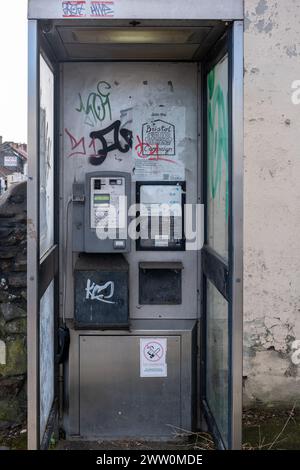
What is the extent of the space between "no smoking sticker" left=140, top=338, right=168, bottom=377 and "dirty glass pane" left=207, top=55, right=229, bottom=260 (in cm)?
57

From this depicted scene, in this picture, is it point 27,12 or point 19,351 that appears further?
point 19,351

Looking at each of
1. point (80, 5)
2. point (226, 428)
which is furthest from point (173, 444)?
point (80, 5)

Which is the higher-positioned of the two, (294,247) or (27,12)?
(27,12)

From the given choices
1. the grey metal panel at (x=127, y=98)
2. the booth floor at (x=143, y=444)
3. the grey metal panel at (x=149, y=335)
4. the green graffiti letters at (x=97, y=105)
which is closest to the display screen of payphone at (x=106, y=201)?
the grey metal panel at (x=127, y=98)

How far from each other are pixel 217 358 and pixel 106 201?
0.90 metres

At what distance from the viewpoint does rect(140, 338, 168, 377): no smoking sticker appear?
117 inches

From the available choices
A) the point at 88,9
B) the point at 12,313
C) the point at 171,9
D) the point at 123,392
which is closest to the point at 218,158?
the point at 171,9

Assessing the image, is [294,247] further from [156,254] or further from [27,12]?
[27,12]

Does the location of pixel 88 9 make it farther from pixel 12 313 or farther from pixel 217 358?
pixel 12 313

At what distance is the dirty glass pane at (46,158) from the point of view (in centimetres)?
246

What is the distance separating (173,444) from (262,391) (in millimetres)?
761

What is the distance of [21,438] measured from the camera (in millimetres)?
3148

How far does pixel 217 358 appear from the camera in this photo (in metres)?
2.75

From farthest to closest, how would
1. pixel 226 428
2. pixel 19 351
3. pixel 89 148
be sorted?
1. pixel 19 351
2. pixel 89 148
3. pixel 226 428
